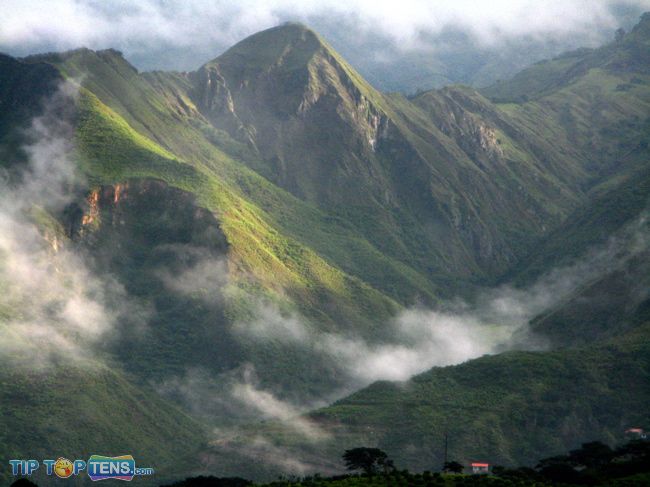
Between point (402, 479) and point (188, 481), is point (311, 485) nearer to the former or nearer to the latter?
point (402, 479)

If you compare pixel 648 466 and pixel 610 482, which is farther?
pixel 648 466

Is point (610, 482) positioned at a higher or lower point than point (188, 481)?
lower

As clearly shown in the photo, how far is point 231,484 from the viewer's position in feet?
557

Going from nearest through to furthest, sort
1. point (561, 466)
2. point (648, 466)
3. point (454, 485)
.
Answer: point (454, 485) → point (648, 466) → point (561, 466)

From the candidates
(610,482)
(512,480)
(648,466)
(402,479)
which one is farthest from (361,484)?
(648,466)

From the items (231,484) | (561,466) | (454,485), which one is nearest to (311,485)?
(454,485)

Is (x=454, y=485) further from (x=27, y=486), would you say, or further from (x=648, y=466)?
(x=27, y=486)

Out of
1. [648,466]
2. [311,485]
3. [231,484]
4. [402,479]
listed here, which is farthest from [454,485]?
[231,484]

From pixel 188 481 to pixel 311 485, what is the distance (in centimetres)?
3979

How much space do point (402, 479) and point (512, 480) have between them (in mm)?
13845

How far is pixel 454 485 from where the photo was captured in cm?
13338

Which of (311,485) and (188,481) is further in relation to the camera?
(188,481)

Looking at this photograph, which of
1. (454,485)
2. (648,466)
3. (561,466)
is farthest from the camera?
(561,466)

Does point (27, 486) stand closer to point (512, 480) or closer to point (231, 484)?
point (231, 484)
